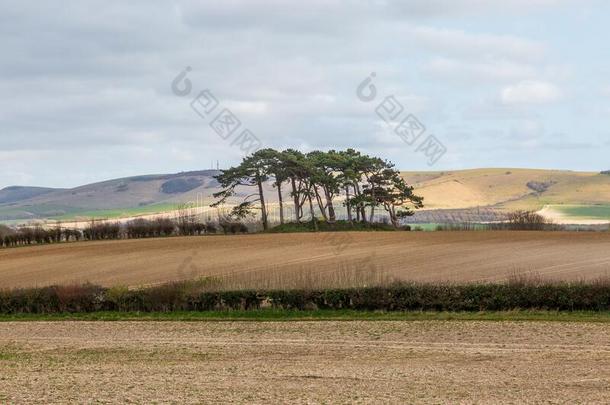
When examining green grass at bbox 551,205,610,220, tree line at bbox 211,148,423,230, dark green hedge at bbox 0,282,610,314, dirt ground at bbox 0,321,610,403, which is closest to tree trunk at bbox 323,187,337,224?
tree line at bbox 211,148,423,230

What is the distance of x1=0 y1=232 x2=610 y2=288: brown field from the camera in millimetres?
52156

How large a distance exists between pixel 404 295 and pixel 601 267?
17.4 meters

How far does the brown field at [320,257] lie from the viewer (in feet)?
171

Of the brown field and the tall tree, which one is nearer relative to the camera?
the brown field

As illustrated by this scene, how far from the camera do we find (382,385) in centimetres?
2220

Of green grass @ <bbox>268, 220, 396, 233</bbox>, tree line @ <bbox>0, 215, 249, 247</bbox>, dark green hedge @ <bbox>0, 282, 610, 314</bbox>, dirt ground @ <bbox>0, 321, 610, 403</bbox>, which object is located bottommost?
dirt ground @ <bbox>0, 321, 610, 403</bbox>

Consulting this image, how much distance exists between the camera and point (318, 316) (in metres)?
38.0

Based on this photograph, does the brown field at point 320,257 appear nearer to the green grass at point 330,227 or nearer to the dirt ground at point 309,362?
the green grass at point 330,227

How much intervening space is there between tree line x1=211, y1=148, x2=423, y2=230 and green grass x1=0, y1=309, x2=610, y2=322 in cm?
6149

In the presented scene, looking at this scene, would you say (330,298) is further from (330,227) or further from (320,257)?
(330,227)

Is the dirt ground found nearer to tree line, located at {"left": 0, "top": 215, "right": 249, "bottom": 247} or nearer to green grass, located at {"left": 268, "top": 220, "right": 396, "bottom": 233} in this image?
tree line, located at {"left": 0, "top": 215, "right": 249, "bottom": 247}

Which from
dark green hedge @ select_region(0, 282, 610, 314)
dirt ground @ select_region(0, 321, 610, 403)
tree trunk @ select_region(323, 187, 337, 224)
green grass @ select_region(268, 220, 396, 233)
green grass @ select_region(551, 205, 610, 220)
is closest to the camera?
dirt ground @ select_region(0, 321, 610, 403)

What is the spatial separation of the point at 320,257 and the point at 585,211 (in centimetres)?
12907

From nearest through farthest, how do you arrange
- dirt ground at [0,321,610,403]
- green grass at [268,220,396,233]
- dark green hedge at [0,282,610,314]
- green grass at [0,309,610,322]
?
dirt ground at [0,321,610,403] → green grass at [0,309,610,322] → dark green hedge at [0,282,610,314] → green grass at [268,220,396,233]
